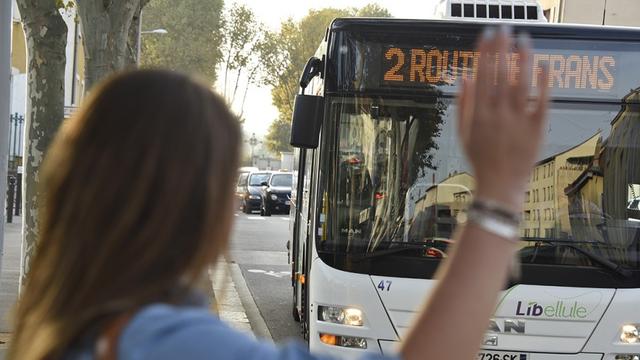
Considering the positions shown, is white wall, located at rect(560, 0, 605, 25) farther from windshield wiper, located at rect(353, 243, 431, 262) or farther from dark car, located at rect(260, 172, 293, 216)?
windshield wiper, located at rect(353, 243, 431, 262)

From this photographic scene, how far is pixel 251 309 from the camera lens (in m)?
11.0

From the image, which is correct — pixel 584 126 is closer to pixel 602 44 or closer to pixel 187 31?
pixel 602 44

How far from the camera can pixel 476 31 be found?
6094 millimetres

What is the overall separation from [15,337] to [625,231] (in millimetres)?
Result: 5213

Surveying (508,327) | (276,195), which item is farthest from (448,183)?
(276,195)

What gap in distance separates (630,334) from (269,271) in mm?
9940

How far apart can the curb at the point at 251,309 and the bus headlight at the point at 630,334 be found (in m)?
3.50

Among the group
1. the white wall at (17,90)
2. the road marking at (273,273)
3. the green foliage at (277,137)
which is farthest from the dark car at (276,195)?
the green foliage at (277,137)

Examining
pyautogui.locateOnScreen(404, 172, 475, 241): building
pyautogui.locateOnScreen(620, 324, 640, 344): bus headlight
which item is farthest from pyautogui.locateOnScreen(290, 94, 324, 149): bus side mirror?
pyautogui.locateOnScreen(620, 324, 640, 344): bus headlight

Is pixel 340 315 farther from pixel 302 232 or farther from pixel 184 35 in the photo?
pixel 184 35

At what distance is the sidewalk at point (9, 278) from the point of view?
792 cm

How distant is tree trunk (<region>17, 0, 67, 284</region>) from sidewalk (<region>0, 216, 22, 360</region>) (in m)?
0.70

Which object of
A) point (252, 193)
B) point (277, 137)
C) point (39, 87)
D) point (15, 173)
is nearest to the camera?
point (39, 87)

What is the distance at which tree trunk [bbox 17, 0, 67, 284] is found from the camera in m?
8.12
